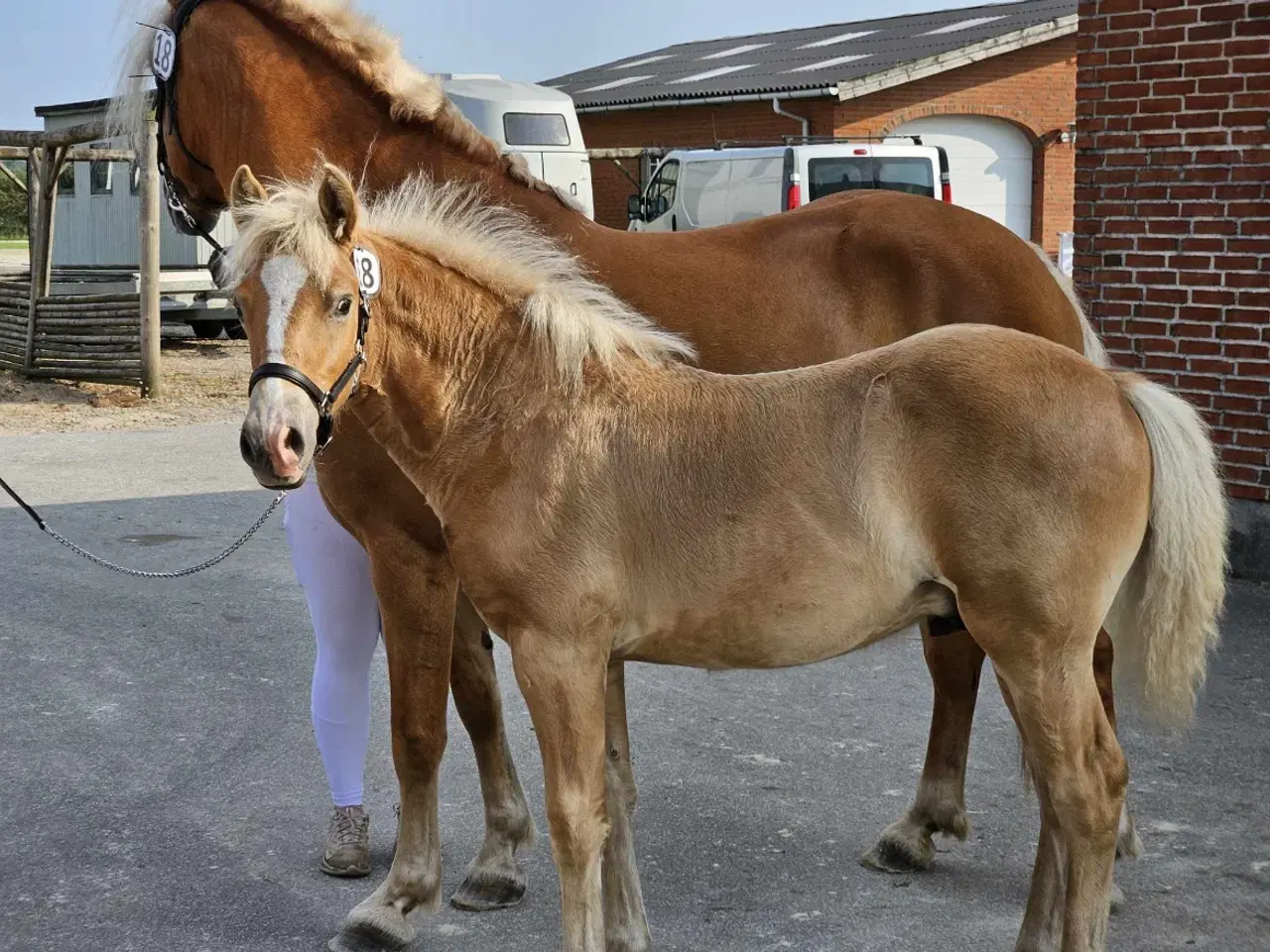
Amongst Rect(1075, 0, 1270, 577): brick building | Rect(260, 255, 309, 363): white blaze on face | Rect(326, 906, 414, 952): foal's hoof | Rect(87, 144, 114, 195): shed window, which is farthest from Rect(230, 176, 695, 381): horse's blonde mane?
Rect(87, 144, 114, 195): shed window

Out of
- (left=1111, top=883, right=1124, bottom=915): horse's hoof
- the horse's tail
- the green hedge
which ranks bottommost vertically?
(left=1111, top=883, right=1124, bottom=915): horse's hoof

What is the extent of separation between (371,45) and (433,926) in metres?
2.36

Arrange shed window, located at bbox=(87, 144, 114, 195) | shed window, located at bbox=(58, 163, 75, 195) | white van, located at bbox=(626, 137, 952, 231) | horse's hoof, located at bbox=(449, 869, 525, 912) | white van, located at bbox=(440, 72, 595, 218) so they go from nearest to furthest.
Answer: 1. horse's hoof, located at bbox=(449, 869, 525, 912)
2. white van, located at bbox=(626, 137, 952, 231)
3. shed window, located at bbox=(87, 144, 114, 195)
4. shed window, located at bbox=(58, 163, 75, 195)
5. white van, located at bbox=(440, 72, 595, 218)

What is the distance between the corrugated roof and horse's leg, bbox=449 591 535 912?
19668 millimetres

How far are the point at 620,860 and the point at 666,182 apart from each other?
1586cm

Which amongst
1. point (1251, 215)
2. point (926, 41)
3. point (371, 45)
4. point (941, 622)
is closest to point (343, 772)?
point (941, 622)

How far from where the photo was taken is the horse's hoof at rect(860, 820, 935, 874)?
3867 mm

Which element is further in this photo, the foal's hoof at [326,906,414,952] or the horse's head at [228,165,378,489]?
the foal's hoof at [326,906,414,952]

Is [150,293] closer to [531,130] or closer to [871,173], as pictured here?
[531,130]

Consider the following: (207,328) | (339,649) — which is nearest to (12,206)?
(207,328)

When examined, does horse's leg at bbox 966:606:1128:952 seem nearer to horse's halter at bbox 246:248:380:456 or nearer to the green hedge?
horse's halter at bbox 246:248:380:456

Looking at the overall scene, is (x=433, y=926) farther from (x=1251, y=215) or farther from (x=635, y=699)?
(x=1251, y=215)

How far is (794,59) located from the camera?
26406 millimetres

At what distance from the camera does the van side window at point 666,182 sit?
1838 cm
